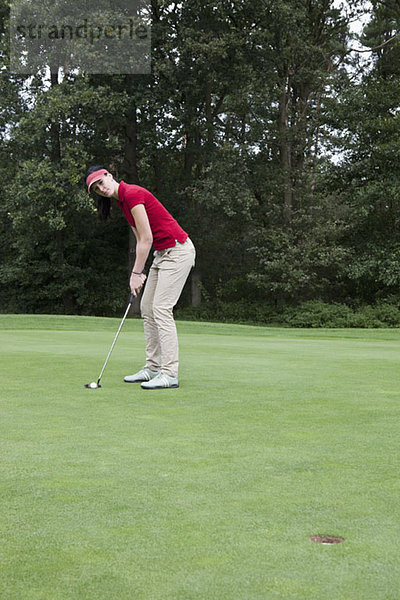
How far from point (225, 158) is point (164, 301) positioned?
21.6 meters

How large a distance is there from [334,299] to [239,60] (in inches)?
422

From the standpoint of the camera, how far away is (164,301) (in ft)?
20.9

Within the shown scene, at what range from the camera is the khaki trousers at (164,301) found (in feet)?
20.7

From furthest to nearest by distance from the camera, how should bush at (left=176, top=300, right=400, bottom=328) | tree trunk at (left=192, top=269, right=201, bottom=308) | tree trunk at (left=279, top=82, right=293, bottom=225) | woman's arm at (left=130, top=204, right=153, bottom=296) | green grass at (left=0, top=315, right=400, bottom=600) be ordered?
tree trunk at (left=192, top=269, right=201, bottom=308), tree trunk at (left=279, top=82, right=293, bottom=225), bush at (left=176, top=300, right=400, bottom=328), woman's arm at (left=130, top=204, right=153, bottom=296), green grass at (left=0, top=315, right=400, bottom=600)

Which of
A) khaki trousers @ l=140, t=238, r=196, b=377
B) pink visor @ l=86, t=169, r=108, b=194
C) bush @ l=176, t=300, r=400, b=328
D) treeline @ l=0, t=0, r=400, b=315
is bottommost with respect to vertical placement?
bush @ l=176, t=300, r=400, b=328

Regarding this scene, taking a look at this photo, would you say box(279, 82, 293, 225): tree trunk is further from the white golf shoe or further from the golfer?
the white golf shoe

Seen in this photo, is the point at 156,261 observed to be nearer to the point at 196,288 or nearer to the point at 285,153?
the point at 285,153

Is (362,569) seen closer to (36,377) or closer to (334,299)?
(36,377)

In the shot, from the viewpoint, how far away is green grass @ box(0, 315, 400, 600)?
1982 millimetres

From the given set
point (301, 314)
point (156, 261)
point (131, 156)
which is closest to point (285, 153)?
point (131, 156)

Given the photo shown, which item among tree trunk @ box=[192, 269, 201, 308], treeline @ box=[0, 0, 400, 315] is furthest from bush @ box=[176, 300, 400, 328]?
treeline @ box=[0, 0, 400, 315]

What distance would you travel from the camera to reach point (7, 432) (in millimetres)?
3953

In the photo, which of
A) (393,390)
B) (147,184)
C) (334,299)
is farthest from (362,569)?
(147,184)

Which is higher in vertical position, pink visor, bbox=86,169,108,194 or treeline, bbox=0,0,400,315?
treeline, bbox=0,0,400,315
